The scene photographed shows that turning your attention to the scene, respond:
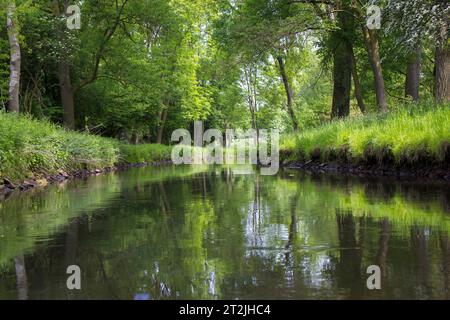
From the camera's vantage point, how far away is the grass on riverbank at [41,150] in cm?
888

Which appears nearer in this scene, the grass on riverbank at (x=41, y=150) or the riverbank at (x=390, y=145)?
the riverbank at (x=390, y=145)

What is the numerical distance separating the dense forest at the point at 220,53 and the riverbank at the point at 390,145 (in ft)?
0.22

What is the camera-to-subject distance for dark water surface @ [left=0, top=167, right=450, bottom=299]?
236 cm

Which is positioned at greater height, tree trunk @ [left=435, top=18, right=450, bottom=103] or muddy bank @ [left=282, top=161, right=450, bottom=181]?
tree trunk @ [left=435, top=18, right=450, bottom=103]

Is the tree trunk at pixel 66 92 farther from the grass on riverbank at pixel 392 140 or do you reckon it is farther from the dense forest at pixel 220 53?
the grass on riverbank at pixel 392 140

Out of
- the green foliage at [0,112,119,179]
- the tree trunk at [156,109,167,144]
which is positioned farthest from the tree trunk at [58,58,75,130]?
the tree trunk at [156,109,167,144]

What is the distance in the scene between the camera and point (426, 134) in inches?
305

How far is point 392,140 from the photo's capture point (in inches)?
348

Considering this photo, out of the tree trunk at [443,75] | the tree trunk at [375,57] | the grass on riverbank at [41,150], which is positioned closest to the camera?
the grass on riverbank at [41,150]

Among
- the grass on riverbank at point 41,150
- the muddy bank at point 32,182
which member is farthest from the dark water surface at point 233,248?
the grass on riverbank at point 41,150

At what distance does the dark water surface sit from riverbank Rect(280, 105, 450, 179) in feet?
6.58

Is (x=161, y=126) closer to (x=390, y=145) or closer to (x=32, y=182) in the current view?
(x=32, y=182)

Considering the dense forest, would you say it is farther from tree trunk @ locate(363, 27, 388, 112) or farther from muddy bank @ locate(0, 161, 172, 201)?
muddy bank @ locate(0, 161, 172, 201)

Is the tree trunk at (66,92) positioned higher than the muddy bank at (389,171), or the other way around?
the tree trunk at (66,92)
